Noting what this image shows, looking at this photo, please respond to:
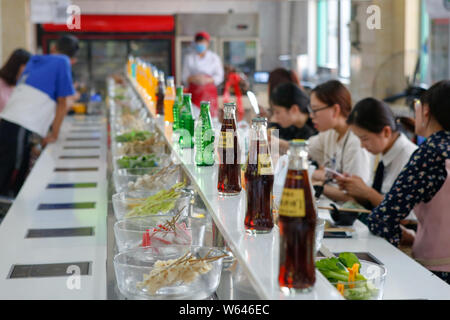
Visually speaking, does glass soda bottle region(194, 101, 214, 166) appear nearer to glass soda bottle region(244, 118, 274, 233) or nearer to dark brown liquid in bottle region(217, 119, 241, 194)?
dark brown liquid in bottle region(217, 119, 241, 194)

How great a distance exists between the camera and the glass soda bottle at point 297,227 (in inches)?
43.4

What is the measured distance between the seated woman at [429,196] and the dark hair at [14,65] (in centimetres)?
457

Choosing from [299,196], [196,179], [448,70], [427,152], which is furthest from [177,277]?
[448,70]

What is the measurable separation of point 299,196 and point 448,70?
6.22 meters

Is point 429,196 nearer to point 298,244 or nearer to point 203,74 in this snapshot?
point 298,244

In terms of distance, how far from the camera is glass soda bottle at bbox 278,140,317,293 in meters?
1.10

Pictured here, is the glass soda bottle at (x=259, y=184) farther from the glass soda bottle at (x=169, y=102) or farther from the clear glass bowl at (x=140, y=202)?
the glass soda bottle at (x=169, y=102)

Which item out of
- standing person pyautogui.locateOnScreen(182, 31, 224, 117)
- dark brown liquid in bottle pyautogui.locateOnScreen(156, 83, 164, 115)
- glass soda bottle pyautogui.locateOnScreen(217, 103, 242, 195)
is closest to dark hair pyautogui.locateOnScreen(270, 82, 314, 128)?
dark brown liquid in bottle pyautogui.locateOnScreen(156, 83, 164, 115)

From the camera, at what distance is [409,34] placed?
6977mm

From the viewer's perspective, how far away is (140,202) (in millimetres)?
2139

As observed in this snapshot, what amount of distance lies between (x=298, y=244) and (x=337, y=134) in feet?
9.97

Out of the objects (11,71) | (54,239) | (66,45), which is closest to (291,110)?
(66,45)

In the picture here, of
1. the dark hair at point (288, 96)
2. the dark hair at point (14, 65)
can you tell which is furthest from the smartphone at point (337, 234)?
the dark hair at point (14, 65)
